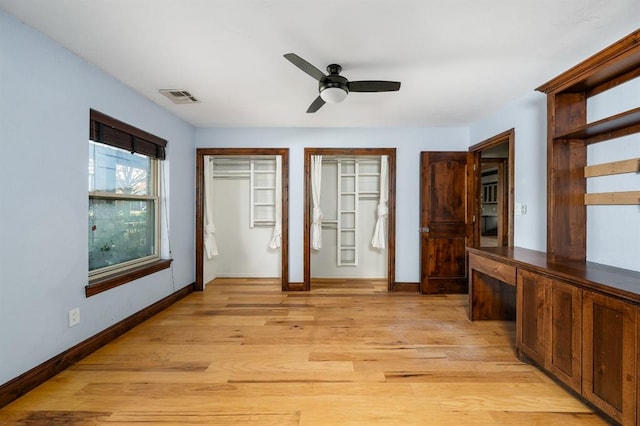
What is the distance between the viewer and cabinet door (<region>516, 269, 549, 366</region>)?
6.79 ft

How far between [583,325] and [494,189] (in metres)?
6.06

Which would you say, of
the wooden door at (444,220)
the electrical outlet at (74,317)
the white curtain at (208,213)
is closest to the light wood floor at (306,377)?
the electrical outlet at (74,317)

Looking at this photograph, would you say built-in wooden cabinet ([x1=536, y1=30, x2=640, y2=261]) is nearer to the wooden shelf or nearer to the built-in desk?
the wooden shelf

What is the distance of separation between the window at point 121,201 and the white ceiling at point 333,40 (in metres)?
0.53

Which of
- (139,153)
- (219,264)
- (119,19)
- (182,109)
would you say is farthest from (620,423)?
(219,264)

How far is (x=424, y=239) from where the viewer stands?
414 centimetres

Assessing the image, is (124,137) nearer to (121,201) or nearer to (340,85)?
(121,201)

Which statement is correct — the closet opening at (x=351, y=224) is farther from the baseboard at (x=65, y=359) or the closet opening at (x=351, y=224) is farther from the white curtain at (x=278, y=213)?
the baseboard at (x=65, y=359)

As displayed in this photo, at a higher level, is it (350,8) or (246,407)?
(350,8)

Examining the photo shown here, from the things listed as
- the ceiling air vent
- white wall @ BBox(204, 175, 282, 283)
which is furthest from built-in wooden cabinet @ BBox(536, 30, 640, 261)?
white wall @ BBox(204, 175, 282, 283)

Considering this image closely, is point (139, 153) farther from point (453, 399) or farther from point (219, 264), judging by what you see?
point (453, 399)

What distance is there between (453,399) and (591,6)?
8.15 ft

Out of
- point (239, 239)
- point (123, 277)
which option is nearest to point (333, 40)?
point (123, 277)

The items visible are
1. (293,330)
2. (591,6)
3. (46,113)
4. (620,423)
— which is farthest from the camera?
(293,330)
